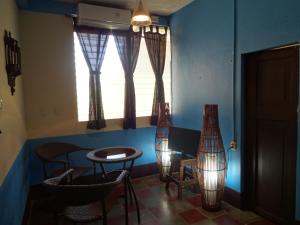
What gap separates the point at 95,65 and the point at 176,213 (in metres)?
2.34

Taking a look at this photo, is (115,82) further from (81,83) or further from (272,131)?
(272,131)

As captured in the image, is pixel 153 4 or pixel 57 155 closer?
pixel 57 155

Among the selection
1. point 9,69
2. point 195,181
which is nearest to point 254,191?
point 195,181

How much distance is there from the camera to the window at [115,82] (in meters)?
3.47

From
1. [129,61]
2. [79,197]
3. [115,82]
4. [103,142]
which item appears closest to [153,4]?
[129,61]

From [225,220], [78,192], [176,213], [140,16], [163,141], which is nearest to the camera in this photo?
[78,192]

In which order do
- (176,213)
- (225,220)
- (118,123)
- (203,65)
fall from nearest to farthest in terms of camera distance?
(225,220) → (176,213) → (203,65) → (118,123)

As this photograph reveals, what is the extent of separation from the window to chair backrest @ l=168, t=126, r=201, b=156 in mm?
796

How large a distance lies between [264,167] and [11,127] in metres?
2.65

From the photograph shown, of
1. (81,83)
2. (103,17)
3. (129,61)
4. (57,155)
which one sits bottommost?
(57,155)

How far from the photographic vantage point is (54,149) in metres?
3.17

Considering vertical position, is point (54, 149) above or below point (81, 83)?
below

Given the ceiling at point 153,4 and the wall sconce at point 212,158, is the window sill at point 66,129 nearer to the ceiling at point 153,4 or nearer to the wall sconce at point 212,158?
the wall sconce at point 212,158

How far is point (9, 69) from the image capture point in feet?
6.82
